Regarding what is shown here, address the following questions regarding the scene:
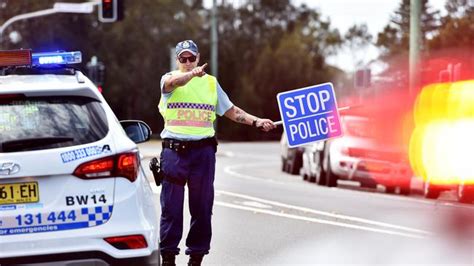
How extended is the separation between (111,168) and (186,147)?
2131 millimetres

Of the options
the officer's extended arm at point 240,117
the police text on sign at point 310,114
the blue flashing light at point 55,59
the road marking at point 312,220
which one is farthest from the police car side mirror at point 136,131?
the road marking at point 312,220

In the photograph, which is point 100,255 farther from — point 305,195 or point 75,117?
point 305,195

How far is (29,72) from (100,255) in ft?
5.27

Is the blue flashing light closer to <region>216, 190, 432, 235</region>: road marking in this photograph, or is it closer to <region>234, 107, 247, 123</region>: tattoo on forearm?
<region>234, 107, 247, 123</region>: tattoo on forearm

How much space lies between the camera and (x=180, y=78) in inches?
352

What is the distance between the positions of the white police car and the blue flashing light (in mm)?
866

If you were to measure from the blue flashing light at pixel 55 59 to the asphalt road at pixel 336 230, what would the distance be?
2.86 metres

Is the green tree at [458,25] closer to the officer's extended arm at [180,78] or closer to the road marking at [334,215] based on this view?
the road marking at [334,215]

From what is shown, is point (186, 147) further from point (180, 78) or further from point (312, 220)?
point (312, 220)

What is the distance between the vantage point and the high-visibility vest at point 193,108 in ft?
30.0

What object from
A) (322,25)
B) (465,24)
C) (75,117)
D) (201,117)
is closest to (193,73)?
(201,117)

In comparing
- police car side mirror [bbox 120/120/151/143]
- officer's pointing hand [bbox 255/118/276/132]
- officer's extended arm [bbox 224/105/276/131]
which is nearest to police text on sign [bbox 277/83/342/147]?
officer's pointing hand [bbox 255/118/276/132]

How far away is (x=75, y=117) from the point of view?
6938 mm

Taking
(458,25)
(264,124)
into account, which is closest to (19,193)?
(264,124)
